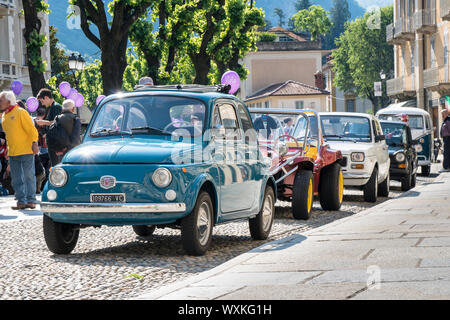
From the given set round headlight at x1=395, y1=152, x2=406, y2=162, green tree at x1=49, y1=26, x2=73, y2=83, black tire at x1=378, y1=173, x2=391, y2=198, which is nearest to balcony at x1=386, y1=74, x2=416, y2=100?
green tree at x1=49, y1=26, x2=73, y2=83

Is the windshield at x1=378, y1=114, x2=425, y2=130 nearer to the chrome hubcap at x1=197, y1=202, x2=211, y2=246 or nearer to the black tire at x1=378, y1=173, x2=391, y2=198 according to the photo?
the black tire at x1=378, y1=173, x2=391, y2=198

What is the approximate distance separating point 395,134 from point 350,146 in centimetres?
607

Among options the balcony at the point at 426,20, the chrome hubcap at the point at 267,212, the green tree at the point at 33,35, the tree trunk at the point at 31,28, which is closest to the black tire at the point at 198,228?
the chrome hubcap at the point at 267,212

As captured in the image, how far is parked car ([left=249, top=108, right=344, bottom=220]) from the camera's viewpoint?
501 inches

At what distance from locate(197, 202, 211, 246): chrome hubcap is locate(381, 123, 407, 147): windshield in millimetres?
13643

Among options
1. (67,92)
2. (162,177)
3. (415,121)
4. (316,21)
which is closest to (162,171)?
(162,177)

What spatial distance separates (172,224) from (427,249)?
2.51 metres

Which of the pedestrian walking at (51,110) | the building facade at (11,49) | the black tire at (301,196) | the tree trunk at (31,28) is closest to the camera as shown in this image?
the black tire at (301,196)

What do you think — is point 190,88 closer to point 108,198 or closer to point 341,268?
point 108,198

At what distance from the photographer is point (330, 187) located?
14352 mm

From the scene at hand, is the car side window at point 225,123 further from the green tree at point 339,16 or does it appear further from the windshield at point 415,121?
the green tree at point 339,16

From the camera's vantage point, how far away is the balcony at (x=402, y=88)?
6128 centimetres

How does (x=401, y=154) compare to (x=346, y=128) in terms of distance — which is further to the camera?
(x=401, y=154)
